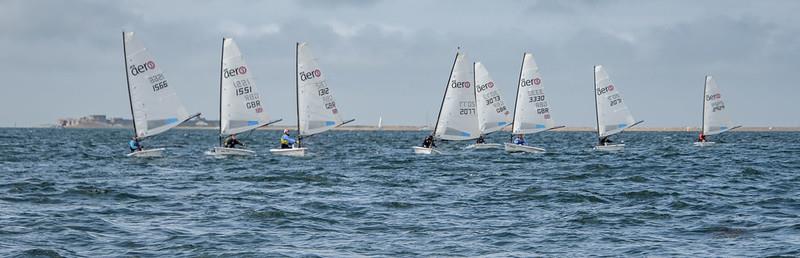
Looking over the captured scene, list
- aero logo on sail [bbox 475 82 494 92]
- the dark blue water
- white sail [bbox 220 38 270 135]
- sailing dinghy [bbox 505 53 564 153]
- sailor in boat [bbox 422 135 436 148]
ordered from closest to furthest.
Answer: the dark blue water
white sail [bbox 220 38 270 135]
sailor in boat [bbox 422 135 436 148]
sailing dinghy [bbox 505 53 564 153]
aero logo on sail [bbox 475 82 494 92]

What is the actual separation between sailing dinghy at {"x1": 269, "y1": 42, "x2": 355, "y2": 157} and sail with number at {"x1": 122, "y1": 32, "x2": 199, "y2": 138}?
692 cm

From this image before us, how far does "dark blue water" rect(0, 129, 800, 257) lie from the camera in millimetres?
17375

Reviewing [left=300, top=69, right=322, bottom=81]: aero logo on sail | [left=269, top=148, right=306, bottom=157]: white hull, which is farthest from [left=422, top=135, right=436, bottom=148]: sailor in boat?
[left=269, top=148, right=306, bottom=157]: white hull

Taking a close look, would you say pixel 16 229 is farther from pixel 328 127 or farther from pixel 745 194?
pixel 328 127

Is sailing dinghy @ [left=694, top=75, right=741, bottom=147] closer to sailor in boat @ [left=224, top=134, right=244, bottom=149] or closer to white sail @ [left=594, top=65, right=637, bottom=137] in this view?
white sail @ [left=594, top=65, right=637, bottom=137]

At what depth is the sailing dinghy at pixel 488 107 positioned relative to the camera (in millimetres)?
59000

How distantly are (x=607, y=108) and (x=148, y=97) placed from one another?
29.5 meters

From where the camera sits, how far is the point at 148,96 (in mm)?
43906

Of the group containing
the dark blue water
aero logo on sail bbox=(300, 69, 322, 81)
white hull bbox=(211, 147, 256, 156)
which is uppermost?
aero logo on sail bbox=(300, 69, 322, 81)

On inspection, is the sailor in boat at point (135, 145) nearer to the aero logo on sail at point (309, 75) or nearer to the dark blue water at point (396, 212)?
the dark blue water at point (396, 212)

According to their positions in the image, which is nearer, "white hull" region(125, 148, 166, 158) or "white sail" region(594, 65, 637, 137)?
"white hull" region(125, 148, 166, 158)

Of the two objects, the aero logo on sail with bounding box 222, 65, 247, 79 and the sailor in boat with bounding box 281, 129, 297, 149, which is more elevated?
the aero logo on sail with bounding box 222, 65, 247, 79

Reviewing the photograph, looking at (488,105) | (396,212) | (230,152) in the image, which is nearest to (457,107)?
(488,105)

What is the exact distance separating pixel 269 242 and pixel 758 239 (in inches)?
360
